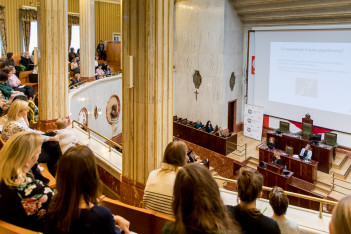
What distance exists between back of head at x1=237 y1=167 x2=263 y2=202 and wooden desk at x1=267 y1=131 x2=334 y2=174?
9.95 meters

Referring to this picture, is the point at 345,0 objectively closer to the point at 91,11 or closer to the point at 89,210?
the point at 91,11

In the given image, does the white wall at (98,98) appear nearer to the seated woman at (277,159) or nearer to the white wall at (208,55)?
the white wall at (208,55)

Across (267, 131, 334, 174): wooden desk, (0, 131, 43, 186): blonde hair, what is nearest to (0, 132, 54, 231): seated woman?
(0, 131, 43, 186): blonde hair

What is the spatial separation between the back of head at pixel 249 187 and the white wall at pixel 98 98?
8347 mm

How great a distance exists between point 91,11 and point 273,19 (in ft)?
23.8

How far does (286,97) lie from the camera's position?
13.9 meters

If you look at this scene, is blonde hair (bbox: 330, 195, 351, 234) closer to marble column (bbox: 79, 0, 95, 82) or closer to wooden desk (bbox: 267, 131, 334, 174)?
wooden desk (bbox: 267, 131, 334, 174)

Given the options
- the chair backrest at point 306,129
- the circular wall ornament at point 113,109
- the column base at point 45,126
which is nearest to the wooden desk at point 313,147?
the chair backrest at point 306,129

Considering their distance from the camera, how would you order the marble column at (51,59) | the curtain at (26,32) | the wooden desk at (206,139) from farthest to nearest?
the curtain at (26,32) → the wooden desk at (206,139) → the marble column at (51,59)

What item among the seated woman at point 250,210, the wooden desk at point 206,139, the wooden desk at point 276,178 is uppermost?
the seated woman at point 250,210

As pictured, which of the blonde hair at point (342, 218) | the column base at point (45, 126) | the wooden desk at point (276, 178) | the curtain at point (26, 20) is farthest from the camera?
the curtain at point (26, 20)

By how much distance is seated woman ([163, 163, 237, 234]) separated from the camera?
1605 mm

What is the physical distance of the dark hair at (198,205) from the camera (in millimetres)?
1605

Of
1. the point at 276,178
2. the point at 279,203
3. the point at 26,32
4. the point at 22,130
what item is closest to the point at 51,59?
the point at 22,130
